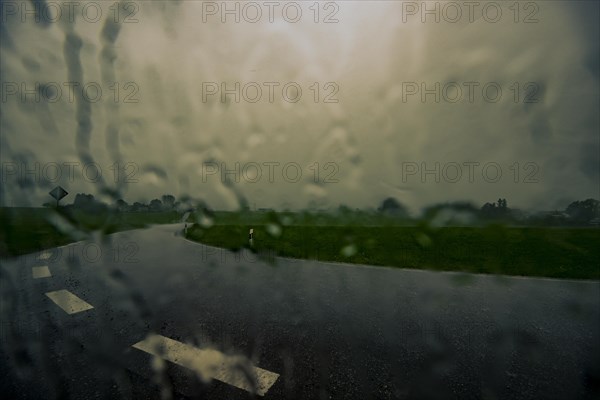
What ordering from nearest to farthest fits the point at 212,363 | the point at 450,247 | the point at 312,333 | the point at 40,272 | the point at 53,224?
the point at 212,363, the point at 312,333, the point at 40,272, the point at 53,224, the point at 450,247

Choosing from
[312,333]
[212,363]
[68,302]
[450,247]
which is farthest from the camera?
[450,247]

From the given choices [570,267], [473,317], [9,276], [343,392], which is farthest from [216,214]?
[570,267]

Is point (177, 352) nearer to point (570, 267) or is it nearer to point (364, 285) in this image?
point (364, 285)

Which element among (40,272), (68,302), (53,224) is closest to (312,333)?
(68,302)

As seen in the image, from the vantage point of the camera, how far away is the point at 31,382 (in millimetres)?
2820

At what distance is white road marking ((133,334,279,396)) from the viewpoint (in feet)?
9.52

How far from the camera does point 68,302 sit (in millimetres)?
5039

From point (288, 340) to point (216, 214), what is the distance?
3735 millimetres

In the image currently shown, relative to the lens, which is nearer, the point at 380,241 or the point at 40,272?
the point at 40,272

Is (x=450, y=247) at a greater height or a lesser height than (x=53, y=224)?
lesser

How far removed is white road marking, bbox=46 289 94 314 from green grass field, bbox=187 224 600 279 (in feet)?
21.2

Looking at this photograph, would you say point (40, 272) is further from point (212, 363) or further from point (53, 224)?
point (212, 363)

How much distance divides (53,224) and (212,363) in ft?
34.5

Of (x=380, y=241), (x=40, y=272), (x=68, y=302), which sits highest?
(x=68, y=302)
